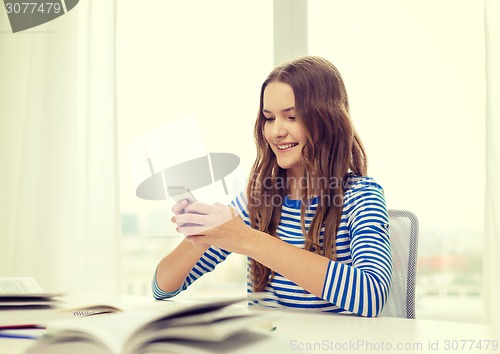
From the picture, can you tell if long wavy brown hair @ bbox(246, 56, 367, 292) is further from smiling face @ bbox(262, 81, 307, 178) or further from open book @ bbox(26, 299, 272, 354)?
open book @ bbox(26, 299, 272, 354)

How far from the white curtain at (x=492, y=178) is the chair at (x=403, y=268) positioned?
739 millimetres

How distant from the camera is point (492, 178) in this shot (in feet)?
6.41

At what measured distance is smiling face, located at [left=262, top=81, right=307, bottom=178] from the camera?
4.71 feet

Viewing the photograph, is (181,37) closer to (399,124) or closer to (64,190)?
(64,190)

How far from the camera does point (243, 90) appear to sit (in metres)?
2.45

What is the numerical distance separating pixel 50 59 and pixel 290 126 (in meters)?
1.39

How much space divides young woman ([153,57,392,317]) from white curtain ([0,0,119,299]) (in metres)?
0.99

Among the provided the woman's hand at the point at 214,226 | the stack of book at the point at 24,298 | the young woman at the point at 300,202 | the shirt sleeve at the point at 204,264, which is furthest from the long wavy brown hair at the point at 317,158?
the stack of book at the point at 24,298

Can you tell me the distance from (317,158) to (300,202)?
121mm

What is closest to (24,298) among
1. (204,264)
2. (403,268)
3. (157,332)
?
(204,264)

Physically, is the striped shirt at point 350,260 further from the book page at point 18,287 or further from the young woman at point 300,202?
the book page at point 18,287

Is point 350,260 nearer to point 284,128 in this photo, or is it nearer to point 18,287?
point 284,128

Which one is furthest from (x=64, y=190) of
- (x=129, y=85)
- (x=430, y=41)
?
(x=430, y=41)

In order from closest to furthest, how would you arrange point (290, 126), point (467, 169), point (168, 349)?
point (168, 349), point (290, 126), point (467, 169)
